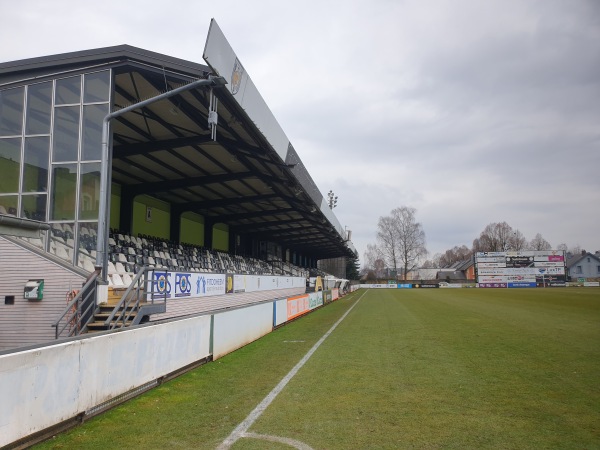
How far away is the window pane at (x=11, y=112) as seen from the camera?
1309cm

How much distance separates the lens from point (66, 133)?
1269 cm

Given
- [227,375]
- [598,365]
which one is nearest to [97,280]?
[227,375]

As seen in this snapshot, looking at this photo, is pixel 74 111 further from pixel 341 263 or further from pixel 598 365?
pixel 341 263

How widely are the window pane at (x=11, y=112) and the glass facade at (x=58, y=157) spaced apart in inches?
1.2

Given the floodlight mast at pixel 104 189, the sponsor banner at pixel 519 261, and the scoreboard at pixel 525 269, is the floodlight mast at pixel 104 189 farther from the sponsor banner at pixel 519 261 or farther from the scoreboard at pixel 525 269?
the sponsor banner at pixel 519 261

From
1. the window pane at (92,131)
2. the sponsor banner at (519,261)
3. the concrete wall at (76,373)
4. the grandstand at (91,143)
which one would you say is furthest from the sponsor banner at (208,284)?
the sponsor banner at (519,261)

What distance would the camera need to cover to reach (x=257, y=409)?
20.7 feet

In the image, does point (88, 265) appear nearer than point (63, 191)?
Yes

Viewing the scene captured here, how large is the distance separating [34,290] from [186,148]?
29.7 feet

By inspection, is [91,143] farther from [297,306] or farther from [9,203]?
[297,306]

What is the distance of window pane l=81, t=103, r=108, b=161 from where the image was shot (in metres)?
12.5

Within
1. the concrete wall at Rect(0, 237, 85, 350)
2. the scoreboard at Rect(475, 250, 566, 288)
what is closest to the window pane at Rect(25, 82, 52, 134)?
the concrete wall at Rect(0, 237, 85, 350)

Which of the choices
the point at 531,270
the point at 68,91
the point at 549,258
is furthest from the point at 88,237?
the point at 549,258

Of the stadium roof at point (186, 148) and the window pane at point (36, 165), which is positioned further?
the window pane at point (36, 165)
